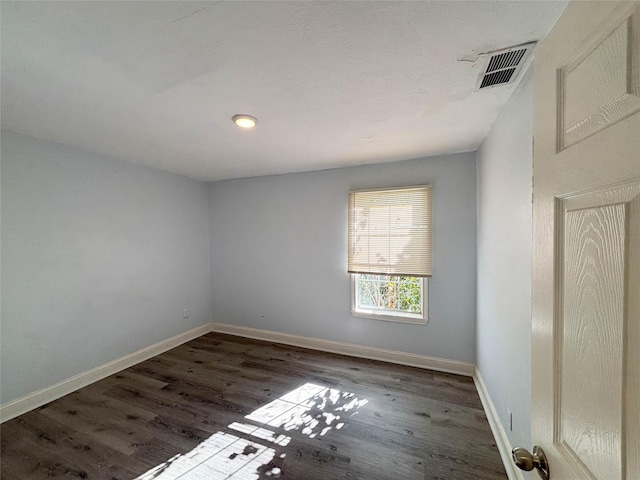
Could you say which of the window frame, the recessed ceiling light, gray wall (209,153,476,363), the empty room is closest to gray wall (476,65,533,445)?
the empty room

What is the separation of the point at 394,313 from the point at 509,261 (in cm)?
158

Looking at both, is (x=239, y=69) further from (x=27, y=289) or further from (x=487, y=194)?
(x=27, y=289)

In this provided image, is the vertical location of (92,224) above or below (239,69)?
below

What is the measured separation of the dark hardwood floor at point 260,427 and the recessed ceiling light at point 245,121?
239cm

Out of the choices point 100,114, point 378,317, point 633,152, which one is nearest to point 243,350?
point 378,317

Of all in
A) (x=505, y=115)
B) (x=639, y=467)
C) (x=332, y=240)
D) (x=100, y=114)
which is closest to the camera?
(x=639, y=467)

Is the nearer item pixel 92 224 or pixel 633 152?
pixel 633 152

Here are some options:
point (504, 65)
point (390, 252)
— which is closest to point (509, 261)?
point (504, 65)

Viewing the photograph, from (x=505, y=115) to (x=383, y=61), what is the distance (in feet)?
3.42

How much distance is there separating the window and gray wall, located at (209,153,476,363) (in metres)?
0.11

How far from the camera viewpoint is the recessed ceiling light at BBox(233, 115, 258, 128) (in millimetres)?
1799

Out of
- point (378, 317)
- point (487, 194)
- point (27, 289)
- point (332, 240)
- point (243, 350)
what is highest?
point (487, 194)

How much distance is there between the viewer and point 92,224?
2.59 metres

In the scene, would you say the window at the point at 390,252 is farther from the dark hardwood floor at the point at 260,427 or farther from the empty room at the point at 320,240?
the dark hardwood floor at the point at 260,427
